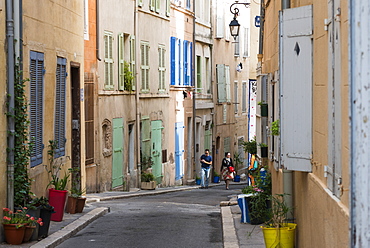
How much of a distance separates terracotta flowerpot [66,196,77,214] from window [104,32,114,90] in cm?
771

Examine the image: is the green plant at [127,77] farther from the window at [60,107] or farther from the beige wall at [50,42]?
the window at [60,107]

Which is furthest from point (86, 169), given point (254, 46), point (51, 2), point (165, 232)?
point (254, 46)

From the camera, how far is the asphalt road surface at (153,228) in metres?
11.0

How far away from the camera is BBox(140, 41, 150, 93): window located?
26.0 m

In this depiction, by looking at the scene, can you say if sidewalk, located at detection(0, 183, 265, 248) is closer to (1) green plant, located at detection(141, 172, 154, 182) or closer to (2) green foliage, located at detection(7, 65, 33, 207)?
(2) green foliage, located at detection(7, 65, 33, 207)

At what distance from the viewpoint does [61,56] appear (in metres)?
15.1

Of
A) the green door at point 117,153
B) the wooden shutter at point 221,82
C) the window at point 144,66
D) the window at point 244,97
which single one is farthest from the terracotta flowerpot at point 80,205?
the window at point 244,97

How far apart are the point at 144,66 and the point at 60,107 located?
11.1 meters

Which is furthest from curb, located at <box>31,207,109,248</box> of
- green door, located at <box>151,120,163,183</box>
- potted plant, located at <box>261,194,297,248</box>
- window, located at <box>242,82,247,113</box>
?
window, located at <box>242,82,247,113</box>

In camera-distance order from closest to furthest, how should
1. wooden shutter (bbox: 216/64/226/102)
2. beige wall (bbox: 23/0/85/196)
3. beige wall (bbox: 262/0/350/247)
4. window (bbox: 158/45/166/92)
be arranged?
1. beige wall (bbox: 262/0/350/247)
2. beige wall (bbox: 23/0/85/196)
3. window (bbox: 158/45/166/92)
4. wooden shutter (bbox: 216/64/226/102)

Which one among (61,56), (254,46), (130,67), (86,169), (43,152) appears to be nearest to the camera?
(43,152)

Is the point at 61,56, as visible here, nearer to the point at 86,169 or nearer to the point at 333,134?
the point at 86,169

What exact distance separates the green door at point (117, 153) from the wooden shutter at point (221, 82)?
1389 centimetres

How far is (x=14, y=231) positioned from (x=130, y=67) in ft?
48.6
